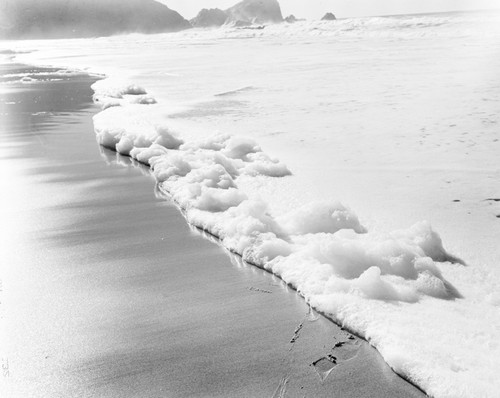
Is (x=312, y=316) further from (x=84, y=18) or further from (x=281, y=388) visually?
(x=84, y=18)

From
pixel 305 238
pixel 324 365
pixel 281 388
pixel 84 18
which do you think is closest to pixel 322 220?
pixel 305 238

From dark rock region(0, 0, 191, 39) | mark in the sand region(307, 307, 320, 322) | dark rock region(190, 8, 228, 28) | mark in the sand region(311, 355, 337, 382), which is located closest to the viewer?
mark in the sand region(311, 355, 337, 382)

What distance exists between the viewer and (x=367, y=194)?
4.14 meters

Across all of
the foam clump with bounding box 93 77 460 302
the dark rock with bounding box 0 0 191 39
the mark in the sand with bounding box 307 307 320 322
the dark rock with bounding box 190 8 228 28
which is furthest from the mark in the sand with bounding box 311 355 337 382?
the dark rock with bounding box 190 8 228 28

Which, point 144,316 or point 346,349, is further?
point 144,316

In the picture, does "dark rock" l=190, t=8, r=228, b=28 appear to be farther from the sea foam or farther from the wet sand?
the wet sand

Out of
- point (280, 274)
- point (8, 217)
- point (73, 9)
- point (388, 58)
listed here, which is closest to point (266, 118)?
point (8, 217)

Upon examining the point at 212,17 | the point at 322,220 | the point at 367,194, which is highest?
the point at 322,220

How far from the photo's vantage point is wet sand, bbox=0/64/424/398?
2049 millimetres

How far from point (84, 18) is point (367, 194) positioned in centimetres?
14328

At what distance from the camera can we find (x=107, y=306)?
104 inches

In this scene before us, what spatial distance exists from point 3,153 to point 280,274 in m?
4.21

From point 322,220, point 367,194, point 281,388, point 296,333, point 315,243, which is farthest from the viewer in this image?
point 367,194

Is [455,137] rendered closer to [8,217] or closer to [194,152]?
[194,152]
